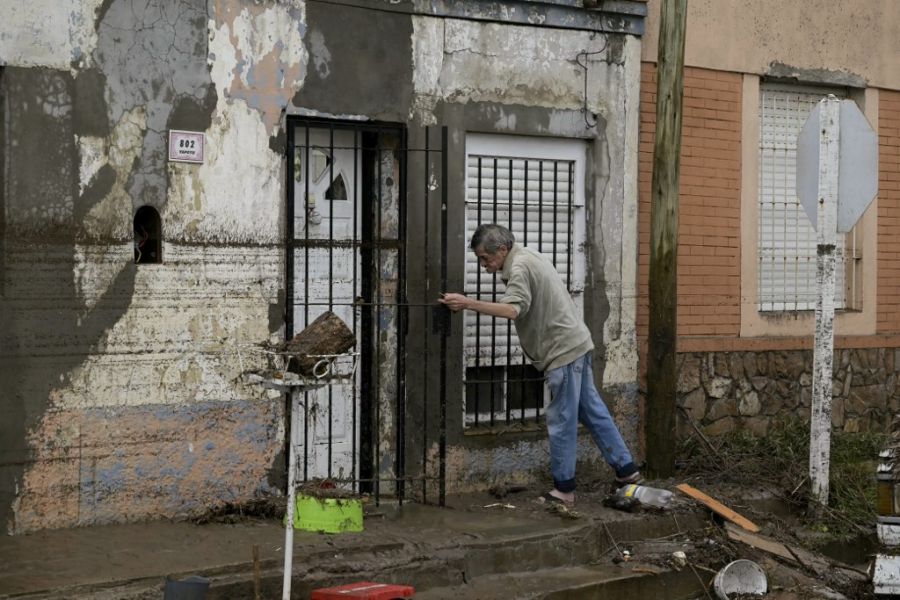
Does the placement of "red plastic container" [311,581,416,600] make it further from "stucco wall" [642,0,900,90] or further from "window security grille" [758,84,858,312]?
"window security grille" [758,84,858,312]

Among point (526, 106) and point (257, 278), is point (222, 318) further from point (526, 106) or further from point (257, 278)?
point (526, 106)

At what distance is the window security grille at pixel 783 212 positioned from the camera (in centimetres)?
1175

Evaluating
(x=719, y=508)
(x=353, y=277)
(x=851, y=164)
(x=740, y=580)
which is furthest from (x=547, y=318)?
(x=851, y=164)

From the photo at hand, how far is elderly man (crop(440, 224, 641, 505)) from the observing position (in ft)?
29.7

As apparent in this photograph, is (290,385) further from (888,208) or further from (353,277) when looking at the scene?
(888,208)

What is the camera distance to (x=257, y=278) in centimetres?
877

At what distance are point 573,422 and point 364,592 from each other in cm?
277

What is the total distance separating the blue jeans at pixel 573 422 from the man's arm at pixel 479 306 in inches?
24.2

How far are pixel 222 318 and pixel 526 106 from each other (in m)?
2.82

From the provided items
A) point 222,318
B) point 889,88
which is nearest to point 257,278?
point 222,318

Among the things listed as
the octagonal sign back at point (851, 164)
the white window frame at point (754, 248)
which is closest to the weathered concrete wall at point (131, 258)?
the octagonal sign back at point (851, 164)

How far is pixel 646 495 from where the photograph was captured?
9.30 metres

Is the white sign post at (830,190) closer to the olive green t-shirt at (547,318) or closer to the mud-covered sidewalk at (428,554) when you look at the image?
the mud-covered sidewalk at (428,554)

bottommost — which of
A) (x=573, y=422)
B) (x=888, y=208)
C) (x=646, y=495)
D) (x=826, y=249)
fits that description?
(x=646, y=495)
